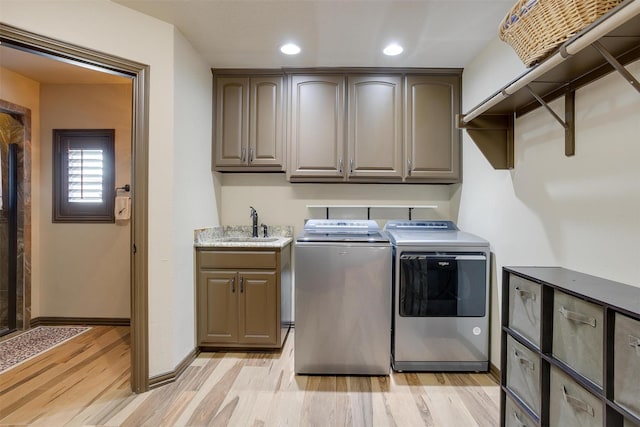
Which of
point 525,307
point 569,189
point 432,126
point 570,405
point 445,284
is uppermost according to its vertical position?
point 432,126

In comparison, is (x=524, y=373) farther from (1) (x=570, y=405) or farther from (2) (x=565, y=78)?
(2) (x=565, y=78)

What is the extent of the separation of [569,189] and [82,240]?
396 centimetres

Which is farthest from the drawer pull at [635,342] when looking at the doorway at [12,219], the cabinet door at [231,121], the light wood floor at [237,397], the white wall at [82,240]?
the doorway at [12,219]

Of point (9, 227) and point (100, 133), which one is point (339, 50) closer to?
point (100, 133)

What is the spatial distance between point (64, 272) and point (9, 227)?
63 cm

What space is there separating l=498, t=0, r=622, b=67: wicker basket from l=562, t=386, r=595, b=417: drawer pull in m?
1.23

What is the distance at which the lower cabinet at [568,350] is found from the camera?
0.91 metres

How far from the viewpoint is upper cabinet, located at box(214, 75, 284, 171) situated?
110 inches

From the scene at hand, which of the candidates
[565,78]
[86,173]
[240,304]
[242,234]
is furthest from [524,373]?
[86,173]

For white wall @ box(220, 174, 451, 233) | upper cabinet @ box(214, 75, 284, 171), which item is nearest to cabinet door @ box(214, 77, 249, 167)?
upper cabinet @ box(214, 75, 284, 171)

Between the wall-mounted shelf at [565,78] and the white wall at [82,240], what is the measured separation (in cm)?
320

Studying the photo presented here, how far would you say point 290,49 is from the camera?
242 cm

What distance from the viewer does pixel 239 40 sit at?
230cm

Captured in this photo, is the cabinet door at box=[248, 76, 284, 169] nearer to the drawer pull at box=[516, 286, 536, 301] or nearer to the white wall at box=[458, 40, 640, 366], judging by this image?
the white wall at box=[458, 40, 640, 366]
